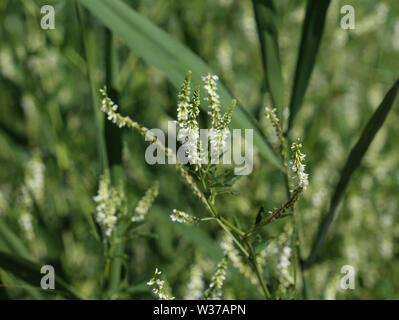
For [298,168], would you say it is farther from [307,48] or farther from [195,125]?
[307,48]

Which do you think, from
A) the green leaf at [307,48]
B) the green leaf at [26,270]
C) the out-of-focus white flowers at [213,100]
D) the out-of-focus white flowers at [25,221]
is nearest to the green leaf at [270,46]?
the green leaf at [307,48]

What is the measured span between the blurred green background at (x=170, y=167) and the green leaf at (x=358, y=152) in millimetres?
164

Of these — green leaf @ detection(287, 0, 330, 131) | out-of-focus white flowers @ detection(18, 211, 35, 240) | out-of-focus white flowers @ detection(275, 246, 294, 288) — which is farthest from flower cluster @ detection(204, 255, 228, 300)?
out-of-focus white flowers @ detection(18, 211, 35, 240)

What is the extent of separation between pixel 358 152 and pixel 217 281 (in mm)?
234

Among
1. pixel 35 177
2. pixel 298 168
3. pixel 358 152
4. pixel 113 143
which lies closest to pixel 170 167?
pixel 35 177

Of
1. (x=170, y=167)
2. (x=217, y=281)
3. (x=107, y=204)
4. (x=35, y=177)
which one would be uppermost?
(x=170, y=167)

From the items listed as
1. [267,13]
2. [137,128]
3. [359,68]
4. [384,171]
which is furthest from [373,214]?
[137,128]

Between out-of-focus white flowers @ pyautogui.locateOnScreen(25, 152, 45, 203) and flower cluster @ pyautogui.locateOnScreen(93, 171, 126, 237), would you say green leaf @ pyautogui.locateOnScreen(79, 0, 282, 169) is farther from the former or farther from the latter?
out-of-focus white flowers @ pyautogui.locateOnScreen(25, 152, 45, 203)

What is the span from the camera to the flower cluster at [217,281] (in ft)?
1.60

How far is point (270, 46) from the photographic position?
23.0 inches

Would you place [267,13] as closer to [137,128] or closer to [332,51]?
[137,128]

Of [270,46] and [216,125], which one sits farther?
[270,46]

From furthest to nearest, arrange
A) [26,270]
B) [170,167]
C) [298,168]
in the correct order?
1. [170,167]
2. [26,270]
3. [298,168]
